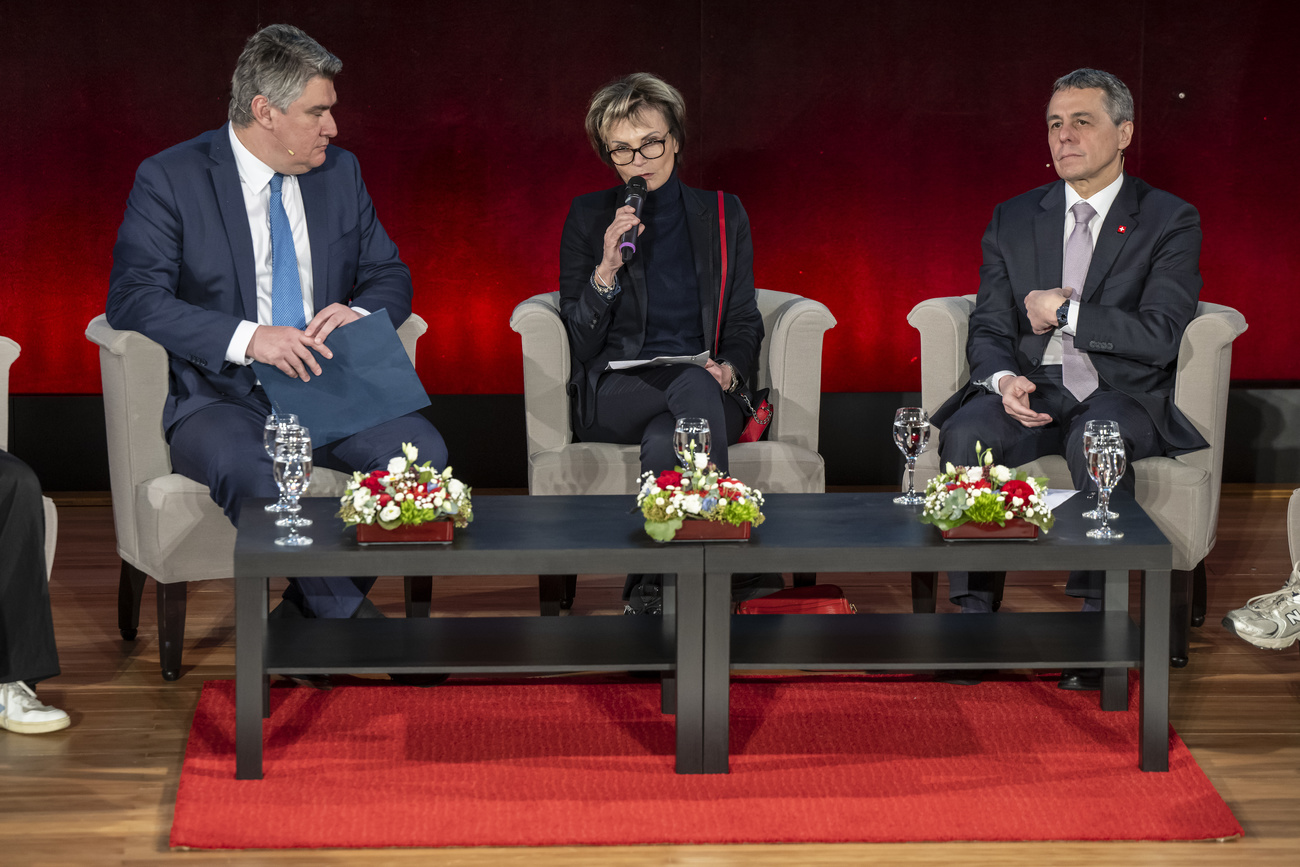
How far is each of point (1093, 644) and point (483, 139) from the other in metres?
3.42

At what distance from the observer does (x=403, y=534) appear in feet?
8.67

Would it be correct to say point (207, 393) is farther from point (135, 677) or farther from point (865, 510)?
point (865, 510)

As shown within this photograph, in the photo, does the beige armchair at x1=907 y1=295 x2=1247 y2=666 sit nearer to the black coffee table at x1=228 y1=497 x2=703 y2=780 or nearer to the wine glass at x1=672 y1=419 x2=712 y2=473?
the wine glass at x1=672 y1=419 x2=712 y2=473

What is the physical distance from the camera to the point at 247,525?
2.80 meters

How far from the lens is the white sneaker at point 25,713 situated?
2.97 metres

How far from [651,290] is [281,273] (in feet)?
3.19

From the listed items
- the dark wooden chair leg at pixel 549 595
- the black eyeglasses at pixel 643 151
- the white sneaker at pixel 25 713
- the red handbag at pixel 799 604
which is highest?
the black eyeglasses at pixel 643 151

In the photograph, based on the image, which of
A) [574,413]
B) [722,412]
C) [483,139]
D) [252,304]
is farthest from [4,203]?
[722,412]

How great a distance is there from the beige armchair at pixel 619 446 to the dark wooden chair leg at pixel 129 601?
988mm

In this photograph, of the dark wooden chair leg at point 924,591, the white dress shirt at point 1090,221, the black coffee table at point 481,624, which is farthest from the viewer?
the white dress shirt at point 1090,221

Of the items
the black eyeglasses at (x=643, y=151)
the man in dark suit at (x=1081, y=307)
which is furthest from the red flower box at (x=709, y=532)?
the black eyeglasses at (x=643, y=151)

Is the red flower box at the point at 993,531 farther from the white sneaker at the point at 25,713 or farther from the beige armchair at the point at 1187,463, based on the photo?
the white sneaker at the point at 25,713

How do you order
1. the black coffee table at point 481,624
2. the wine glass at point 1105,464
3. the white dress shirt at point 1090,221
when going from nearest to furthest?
the black coffee table at point 481,624 < the wine glass at point 1105,464 < the white dress shirt at point 1090,221

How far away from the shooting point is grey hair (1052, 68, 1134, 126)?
3.70 m
